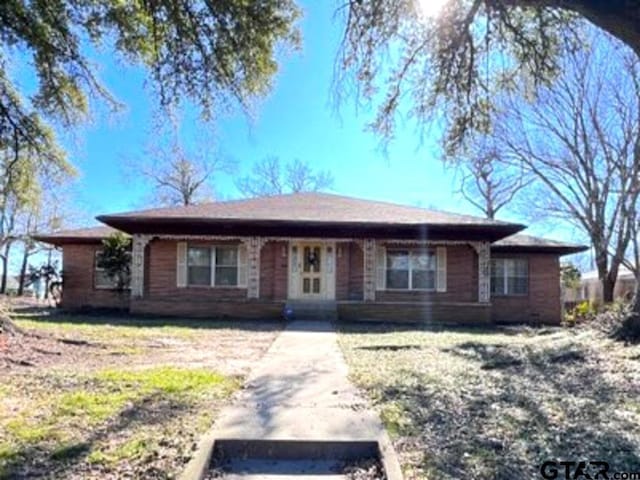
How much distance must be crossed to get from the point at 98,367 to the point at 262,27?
17.6 feet

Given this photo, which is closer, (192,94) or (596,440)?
(596,440)

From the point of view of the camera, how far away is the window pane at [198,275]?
20.8 metres

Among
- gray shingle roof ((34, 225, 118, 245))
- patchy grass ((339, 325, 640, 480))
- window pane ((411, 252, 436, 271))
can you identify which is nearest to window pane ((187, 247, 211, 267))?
gray shingle roof ((34, 225, 118, 245))

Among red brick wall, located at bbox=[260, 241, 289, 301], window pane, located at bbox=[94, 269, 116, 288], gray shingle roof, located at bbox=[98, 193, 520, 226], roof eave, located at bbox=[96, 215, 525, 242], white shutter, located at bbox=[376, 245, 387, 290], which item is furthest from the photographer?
window pane, located at bbox=[94, 269, 116, 288]

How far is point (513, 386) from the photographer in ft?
23.6

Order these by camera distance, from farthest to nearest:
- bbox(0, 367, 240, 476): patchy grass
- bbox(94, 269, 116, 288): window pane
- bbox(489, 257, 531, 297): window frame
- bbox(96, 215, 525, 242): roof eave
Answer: bbox(94, 269, 116, 288): window pane, bbox(489, 257, 531, 297): window frame, bbox(96, 215, 525, 242): roof eave, bbox(0, 367, 240, 476): patchy grass

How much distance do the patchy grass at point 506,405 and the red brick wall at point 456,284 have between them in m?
9.53

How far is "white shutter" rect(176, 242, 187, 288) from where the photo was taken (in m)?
20.7

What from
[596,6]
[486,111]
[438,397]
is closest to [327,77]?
[486,111]

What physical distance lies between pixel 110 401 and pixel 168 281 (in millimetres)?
14787

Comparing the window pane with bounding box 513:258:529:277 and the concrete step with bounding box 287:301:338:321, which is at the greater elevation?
the window pane with bounding box 513:258:529:277

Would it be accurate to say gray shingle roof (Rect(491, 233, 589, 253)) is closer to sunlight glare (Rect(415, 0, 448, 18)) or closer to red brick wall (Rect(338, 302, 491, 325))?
red brick wall (Rect(338, 302, 491, 325))

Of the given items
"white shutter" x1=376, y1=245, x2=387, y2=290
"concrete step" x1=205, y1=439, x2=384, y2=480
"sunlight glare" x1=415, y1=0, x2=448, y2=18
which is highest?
"sunlight glare" x1=415, y1=0, x2=448, y2=18

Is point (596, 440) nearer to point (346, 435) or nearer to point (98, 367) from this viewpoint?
point (346, 435)
